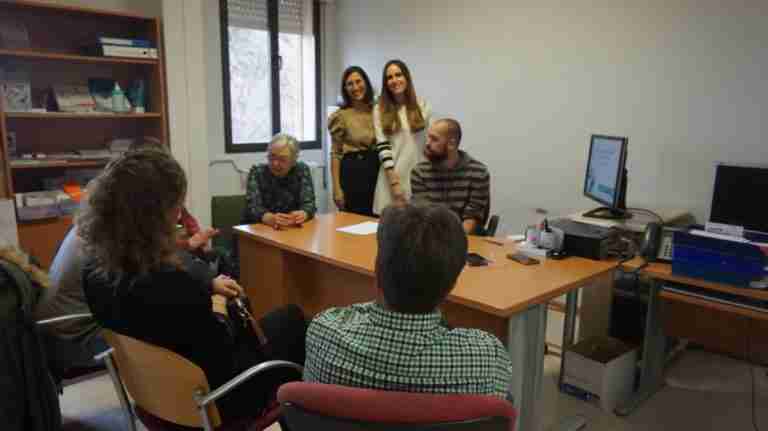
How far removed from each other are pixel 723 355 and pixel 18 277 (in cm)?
331

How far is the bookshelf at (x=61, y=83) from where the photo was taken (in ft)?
11.7

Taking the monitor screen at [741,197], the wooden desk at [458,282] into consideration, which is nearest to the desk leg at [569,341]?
the wooden desk at [458,282]

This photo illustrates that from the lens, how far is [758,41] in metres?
2.88

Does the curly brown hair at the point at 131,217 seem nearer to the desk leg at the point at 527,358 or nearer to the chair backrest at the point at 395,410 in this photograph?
the chair backrest at the point at 395,410

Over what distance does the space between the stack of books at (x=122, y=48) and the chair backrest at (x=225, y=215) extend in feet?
4.11

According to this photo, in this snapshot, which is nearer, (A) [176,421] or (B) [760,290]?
(A) [176,421]

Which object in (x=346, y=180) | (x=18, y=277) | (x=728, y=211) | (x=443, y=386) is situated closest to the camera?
(x=443, y=386)

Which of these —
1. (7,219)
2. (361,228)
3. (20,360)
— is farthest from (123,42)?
(20,360)

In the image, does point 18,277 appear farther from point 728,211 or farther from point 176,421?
point 728,211

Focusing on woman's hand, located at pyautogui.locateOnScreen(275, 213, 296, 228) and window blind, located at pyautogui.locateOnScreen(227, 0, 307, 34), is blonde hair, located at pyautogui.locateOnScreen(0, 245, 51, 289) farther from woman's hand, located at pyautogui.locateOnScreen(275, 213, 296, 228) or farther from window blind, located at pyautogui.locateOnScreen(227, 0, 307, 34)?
window blind, located at pyautogui.locateOnScreen(227, 0, 307, 34)

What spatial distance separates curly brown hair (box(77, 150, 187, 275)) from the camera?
1.49m

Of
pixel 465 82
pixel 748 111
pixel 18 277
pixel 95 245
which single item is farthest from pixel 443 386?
pixel 465 82

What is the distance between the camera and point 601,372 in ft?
8.41

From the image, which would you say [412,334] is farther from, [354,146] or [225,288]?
[354,146]
